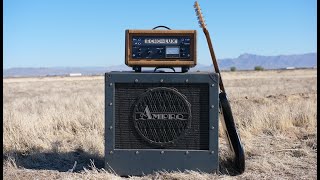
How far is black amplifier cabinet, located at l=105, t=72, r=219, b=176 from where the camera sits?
4.71 m

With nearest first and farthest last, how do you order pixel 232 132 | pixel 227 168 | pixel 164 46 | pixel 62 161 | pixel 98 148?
1. pixel 164 46
2. pixel 232 132
3. pixel 227 168
4. pixel 62 161
5. pixel 98 148

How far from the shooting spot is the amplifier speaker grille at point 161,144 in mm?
4746

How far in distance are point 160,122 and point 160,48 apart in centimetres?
69

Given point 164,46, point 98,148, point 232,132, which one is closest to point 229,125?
point 232,132

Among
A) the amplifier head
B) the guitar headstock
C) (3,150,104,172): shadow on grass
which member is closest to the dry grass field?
(3,150,104,172): shadow on grass

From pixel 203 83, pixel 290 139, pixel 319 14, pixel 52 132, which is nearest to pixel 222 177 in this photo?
pixel 203 83

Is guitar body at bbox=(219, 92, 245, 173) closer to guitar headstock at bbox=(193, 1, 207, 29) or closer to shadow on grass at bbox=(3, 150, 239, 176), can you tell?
shadow on grass at bbox=(3, 150, 239, 176)

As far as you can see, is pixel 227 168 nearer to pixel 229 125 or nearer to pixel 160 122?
pixel 229 125

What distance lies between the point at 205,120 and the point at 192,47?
693mm

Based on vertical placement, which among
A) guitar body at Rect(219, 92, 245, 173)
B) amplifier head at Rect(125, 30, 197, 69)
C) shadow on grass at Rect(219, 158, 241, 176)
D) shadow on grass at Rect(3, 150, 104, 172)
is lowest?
shadow on grass at Rect(3, 150, 104, 172)

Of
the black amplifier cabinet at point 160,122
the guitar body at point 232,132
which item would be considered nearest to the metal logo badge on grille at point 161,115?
the black amplifier cabinet at point 160,122

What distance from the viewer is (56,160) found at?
575 cm

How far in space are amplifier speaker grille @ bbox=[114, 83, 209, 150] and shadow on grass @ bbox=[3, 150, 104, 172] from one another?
740mm

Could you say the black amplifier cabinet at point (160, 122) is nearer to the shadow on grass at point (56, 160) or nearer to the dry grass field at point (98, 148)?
the dry grass field at point (98, 148)
